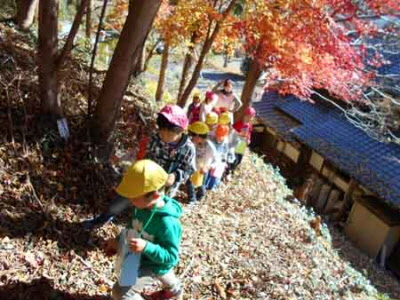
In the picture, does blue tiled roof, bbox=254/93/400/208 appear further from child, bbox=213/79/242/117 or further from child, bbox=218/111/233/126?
child, bbox=218/111/233/126

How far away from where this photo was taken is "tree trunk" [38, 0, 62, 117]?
4688 millimetres

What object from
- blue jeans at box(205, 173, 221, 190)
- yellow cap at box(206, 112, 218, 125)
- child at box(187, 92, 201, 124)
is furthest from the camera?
child at box(187, 92, 201, 124)

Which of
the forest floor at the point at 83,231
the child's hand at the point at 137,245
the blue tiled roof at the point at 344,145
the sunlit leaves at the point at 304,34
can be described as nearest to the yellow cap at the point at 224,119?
the forest floor at the point at 83,231

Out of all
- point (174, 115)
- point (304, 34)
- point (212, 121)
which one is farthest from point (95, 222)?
point (304, 34)

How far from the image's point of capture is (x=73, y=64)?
7.15m

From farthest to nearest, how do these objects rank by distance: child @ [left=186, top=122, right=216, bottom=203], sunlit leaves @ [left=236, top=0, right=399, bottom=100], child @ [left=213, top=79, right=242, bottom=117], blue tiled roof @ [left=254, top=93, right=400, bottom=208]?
blue tiled roof @ [left=254, top=93, right=400, bottom=208], sunlit leaves @ [left=236, top=0, right=399, bottom=100], child @ [left=213, top=79, right=242, bottom=117], child @ [left=186, top=122, right=216, bottom=203]

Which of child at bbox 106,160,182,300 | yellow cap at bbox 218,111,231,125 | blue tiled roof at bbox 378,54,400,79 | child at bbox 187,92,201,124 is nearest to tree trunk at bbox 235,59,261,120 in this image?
child at bbox 187,92,201,124

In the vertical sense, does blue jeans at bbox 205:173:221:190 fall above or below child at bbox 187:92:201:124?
below

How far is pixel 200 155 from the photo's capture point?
231 inches

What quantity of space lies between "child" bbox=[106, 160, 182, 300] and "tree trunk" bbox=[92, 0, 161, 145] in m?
2.26

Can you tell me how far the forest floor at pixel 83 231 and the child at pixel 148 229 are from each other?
893mm

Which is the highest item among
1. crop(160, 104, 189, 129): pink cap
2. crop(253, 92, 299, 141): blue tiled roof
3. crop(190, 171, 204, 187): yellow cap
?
crop(160, 104, 189, 129): pink cap

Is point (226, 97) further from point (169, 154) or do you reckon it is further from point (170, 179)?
point (170, 179)

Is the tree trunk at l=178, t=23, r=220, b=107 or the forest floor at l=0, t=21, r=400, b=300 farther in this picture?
the tree trunk at l=178, t=23, r=220, b=107
